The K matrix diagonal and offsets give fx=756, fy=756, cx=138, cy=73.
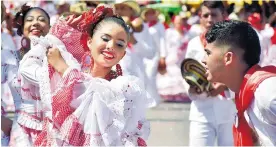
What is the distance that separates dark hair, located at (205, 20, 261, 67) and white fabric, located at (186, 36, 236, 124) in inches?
90.1

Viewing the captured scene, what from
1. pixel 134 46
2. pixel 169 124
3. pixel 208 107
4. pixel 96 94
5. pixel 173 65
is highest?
pixel 173 65

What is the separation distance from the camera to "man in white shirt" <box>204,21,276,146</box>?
3611 mm

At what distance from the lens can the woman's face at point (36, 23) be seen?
17.7 ft

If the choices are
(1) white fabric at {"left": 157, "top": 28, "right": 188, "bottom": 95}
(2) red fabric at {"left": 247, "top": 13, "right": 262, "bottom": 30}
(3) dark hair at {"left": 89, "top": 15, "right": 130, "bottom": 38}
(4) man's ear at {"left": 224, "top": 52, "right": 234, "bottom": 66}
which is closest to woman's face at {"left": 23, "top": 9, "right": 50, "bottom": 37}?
(3) dark hair at {"left": 89, "top": 15, "right": 130, "bottom": 38}

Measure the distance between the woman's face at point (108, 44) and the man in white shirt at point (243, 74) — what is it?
473 mm

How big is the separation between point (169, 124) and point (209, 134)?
146 inches

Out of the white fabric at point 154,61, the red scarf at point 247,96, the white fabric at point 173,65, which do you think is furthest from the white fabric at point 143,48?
the red scarf at point 247,96

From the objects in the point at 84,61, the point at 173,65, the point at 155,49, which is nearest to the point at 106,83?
the point at 84,61

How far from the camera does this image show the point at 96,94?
3814 mm

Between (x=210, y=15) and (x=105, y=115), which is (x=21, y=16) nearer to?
(x=210, y=15)

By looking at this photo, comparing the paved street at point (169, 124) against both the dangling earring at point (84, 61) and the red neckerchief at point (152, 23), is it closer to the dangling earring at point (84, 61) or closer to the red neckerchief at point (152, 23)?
the red neckerchief at point (152, 23)

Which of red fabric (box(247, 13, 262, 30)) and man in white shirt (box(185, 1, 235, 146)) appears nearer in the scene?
man in white shirt (box(185, 1, 235, 146))

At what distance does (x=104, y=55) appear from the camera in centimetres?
404

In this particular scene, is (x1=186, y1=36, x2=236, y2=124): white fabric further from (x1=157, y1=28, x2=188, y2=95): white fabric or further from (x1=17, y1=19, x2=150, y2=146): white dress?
(x1=157, y1=28, x2=188, y2=95): white fabric
